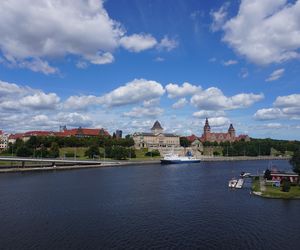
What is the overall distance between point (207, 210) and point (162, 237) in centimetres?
1691

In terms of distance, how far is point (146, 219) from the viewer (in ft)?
172

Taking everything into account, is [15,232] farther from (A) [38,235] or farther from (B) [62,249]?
(B) [62,249]

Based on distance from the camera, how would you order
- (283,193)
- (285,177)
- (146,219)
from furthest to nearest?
(285,177) → (283,193) → (146,219)

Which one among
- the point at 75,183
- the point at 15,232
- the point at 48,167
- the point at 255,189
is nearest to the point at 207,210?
the point at 255,189

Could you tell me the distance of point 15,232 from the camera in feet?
148

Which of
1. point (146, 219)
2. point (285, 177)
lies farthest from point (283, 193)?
point (146, 219)

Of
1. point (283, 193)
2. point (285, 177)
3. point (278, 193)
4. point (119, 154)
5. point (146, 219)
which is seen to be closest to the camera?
point (146, 219)

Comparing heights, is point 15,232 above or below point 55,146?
below

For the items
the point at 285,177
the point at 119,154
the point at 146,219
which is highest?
the point at 119,154

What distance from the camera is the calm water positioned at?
135ft

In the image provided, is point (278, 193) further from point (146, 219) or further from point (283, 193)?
point (146, 219)

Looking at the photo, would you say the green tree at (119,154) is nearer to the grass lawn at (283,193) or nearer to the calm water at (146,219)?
the calm water at (146,219)

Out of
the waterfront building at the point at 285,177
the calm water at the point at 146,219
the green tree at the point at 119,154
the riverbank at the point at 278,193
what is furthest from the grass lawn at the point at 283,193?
the green tree at the point at 119,154

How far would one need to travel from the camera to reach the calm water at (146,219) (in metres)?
41.2
